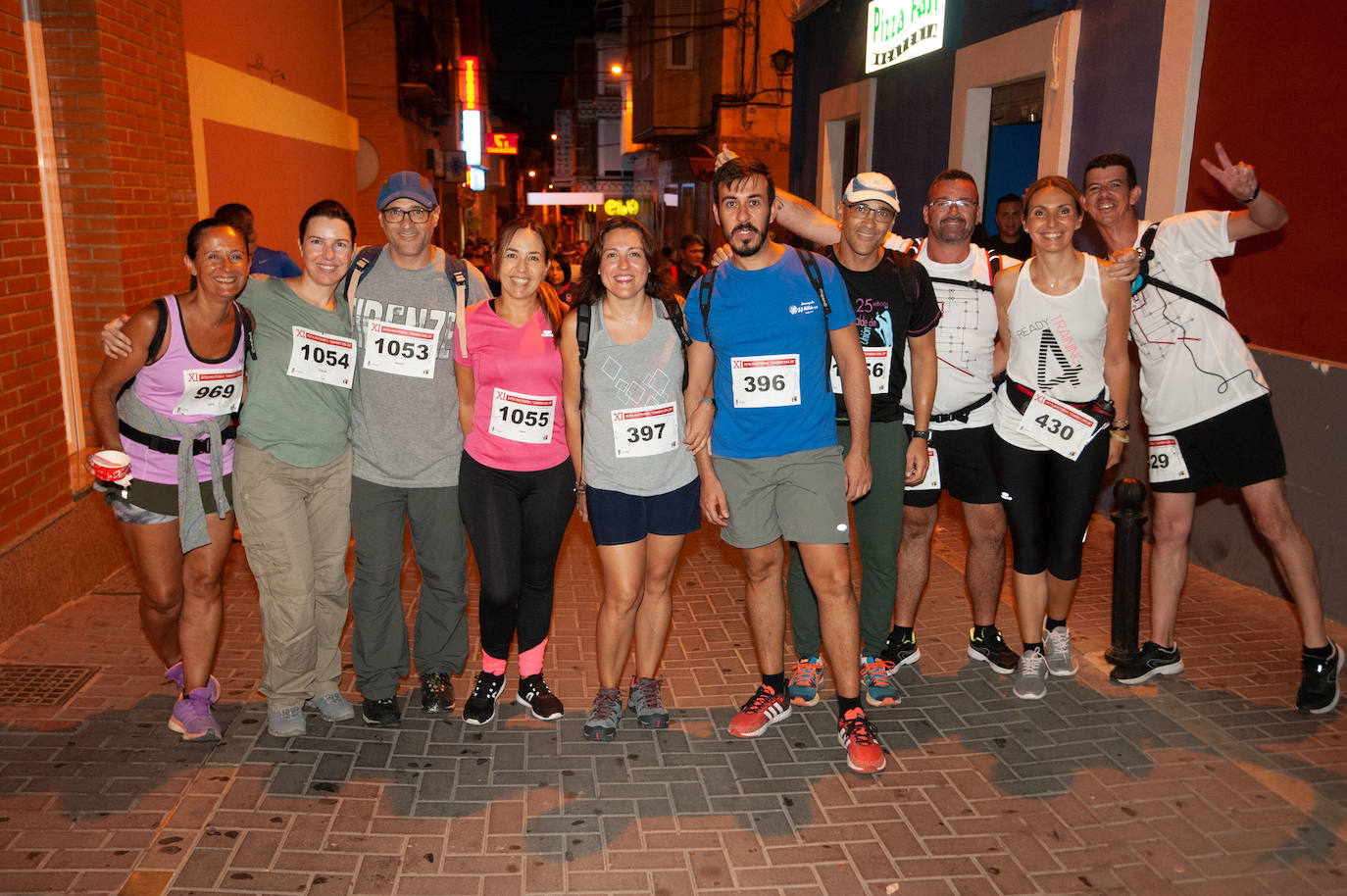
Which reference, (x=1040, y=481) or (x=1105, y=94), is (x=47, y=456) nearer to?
(x=1040, y=481)

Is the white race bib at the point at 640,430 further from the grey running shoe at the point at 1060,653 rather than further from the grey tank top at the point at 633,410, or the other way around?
the grey running shoe at the point at 1060,653

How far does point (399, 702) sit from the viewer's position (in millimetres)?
4648

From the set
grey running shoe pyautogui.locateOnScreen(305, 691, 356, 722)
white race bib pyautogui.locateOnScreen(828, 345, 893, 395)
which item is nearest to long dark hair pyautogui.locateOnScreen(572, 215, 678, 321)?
white race bib pyautogui.locateOnScreen(828, 345, 893, 395)

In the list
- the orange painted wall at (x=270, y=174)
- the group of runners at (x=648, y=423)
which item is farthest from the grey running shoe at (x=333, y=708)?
the orange painted wall at (x=270, y=174)

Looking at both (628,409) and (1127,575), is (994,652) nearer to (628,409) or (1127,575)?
(1127,575)

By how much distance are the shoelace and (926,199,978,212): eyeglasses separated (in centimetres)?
230

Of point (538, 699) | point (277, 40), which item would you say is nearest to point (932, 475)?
point (538, 699)

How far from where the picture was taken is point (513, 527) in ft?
14.0

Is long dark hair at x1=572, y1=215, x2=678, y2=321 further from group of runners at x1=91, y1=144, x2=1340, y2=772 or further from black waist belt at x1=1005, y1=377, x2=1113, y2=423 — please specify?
black waist belt at x1=1005, y1=377, x2=1113, y2=423

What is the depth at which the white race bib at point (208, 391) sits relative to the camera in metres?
4.00

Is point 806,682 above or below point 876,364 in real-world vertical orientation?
below

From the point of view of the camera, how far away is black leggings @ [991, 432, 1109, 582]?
14.9 feet

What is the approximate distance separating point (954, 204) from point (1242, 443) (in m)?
1.76

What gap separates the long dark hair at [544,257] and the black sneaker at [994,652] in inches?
109
